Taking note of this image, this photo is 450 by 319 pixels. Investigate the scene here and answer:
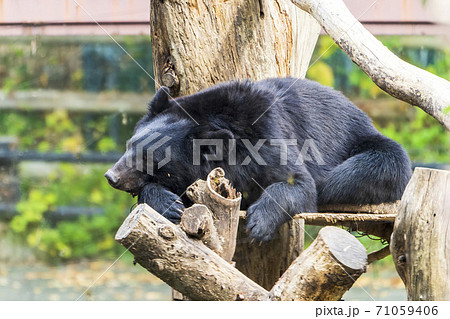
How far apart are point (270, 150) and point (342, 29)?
0.76m

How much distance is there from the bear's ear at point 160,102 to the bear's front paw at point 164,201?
1.76ft

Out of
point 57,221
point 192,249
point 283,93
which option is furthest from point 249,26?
point 57,221

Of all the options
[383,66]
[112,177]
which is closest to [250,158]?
[112,177]

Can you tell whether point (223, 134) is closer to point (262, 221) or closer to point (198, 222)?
point (262, 221)

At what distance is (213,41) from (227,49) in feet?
0.34

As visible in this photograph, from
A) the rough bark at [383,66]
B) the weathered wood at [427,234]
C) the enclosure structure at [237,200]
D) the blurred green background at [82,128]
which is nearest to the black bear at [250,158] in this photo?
the enclosure structure at [237,200]

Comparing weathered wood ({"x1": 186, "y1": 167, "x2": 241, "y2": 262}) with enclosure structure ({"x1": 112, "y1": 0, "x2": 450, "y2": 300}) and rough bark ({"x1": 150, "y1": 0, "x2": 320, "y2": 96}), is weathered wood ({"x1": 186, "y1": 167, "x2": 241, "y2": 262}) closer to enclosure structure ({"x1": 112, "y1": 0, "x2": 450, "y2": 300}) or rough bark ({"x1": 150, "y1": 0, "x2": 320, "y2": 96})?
enclosure structure ({"x1": 112, "y1": 0, "x2": 450, "y2": 300})

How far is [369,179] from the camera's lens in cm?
323

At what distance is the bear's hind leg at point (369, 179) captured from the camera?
127 inches

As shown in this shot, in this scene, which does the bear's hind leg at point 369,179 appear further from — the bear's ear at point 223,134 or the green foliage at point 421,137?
the green foliage at point 421,137

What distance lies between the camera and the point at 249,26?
366 cm

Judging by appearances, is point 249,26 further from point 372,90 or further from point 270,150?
point 372,90

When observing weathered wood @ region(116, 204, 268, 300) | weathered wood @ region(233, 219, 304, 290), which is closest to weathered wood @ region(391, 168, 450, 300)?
weathered wood @ region(116, 204, 268, 300)

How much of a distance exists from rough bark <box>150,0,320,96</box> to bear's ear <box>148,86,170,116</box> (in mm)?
287
